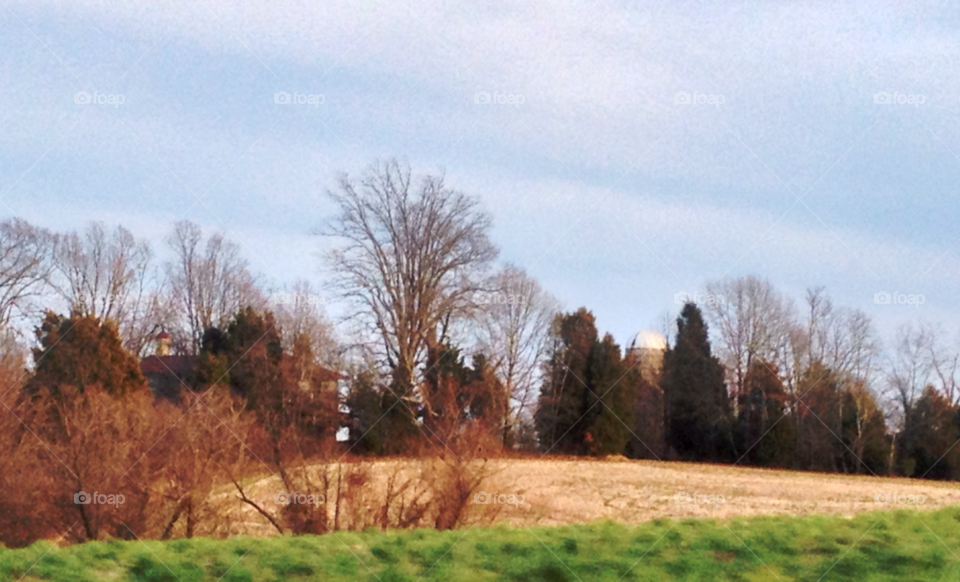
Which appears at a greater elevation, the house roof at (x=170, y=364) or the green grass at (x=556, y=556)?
the house roof at (x=170, y=364)

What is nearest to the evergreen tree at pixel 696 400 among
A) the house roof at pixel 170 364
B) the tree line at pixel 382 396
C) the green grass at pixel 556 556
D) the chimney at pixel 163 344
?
the tree line at pixel 382 396

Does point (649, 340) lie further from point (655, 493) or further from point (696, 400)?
point (655, 493)

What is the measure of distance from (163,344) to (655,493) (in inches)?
965

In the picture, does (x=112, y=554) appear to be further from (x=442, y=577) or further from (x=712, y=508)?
(x=712, y=508)

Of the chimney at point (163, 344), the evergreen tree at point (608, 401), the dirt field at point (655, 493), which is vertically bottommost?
the dirt field at point (655, 493)

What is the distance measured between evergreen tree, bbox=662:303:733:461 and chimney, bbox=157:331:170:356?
77.6ft

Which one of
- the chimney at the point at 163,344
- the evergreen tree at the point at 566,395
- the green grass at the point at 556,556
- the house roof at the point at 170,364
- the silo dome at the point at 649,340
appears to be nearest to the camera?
the green grass at the point at 556,556

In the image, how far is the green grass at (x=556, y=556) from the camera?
30.5 feet

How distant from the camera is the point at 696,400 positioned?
135 feet

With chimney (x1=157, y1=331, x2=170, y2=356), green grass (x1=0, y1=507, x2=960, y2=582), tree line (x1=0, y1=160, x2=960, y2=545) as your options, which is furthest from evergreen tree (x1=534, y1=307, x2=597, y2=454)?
green grass (x1=0, y1=507, x2=960, y2=582)

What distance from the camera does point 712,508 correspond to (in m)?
20.1

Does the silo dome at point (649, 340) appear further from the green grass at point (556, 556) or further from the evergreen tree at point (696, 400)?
the green grass at point (556, 556)

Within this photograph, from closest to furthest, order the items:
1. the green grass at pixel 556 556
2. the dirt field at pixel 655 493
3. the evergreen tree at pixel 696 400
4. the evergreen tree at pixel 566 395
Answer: the green grass at pixel 556 556 → the dirt field at pixel 655 493 → the evergreen tree at pixel 566 395 → the evergreen tree at pixel 696 400

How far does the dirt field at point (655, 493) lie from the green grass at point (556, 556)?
11.8 ft
